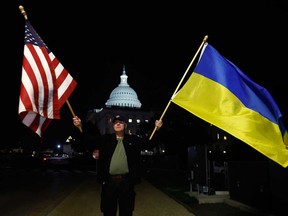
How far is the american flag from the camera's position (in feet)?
18.1

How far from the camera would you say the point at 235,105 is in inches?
225

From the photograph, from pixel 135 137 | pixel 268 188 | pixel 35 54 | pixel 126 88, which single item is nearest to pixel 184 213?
pixel 268 188

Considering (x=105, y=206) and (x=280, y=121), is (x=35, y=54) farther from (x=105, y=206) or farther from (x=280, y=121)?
(x=280, y=121)

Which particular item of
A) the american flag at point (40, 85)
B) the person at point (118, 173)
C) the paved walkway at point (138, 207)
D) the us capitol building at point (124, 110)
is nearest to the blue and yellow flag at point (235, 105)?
the person at point (118, 173)

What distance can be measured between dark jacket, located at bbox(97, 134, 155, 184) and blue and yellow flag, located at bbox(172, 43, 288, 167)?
88 centimetres

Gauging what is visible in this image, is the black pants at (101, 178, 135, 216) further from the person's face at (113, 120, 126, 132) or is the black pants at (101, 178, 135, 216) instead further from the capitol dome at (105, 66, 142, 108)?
the capitol dome at (105, 66, 142, 108)

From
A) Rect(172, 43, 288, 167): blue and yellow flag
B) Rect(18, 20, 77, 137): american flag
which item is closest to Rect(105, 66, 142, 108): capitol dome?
Rect(18, 20, 77, 137): american flag

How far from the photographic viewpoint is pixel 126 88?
14750 cm

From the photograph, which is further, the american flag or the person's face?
the person's face

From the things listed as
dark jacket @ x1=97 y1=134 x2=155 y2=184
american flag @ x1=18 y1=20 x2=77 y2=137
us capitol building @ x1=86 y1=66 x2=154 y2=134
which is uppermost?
us capitol building @ x1=86 y1=66 x2=154 y2=134

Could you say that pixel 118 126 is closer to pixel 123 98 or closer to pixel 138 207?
pixel 138 207

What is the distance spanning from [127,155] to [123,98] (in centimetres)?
13706

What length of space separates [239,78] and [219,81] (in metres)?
0.29

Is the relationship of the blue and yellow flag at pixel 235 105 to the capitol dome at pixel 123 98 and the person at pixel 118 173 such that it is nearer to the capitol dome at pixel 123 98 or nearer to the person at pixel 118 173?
the person at pixel 118 173
